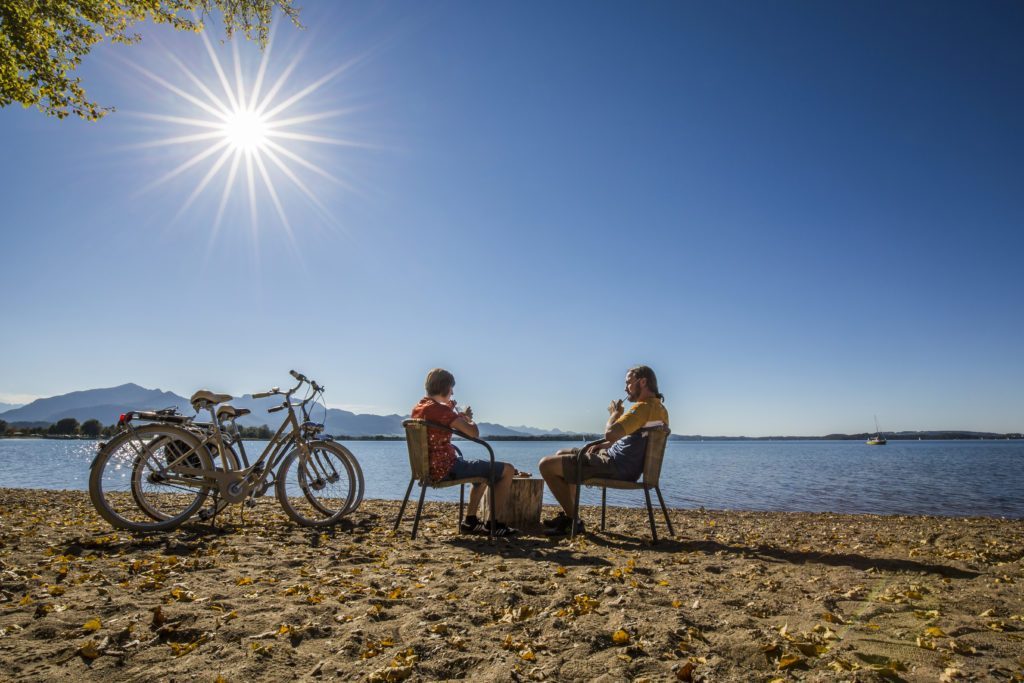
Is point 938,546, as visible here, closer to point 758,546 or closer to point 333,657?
point 758,546

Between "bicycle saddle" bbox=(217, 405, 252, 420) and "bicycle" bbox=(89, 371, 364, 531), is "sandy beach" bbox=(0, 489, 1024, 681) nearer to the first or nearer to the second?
"bicycle" bbox=(89, 371, 364, 531)

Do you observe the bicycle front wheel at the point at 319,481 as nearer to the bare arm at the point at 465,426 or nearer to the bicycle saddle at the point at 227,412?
the bicycle saddle at the point at 227,412

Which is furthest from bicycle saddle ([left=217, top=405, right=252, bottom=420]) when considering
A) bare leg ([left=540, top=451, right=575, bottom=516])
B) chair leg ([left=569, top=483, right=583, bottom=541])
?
chair leg ([left=569, top=483, right=583, bottom=541])

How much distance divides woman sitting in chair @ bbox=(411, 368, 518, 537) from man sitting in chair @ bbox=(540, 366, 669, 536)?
1.88 ft

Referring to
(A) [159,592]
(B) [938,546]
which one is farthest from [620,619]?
(B) [938,546]

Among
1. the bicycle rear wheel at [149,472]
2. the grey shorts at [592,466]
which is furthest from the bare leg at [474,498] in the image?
the bicycle rear wheel at [149,472]

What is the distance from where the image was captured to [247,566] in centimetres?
453

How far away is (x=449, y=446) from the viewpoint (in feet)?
19.9

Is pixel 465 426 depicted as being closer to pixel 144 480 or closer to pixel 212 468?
pixel 212 468

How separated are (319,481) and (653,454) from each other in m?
4.31

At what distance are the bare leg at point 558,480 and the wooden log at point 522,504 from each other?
0.22 m

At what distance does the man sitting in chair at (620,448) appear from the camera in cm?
592

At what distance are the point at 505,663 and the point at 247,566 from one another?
3.03 meters

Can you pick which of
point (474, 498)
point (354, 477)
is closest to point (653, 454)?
point (474, 498)
